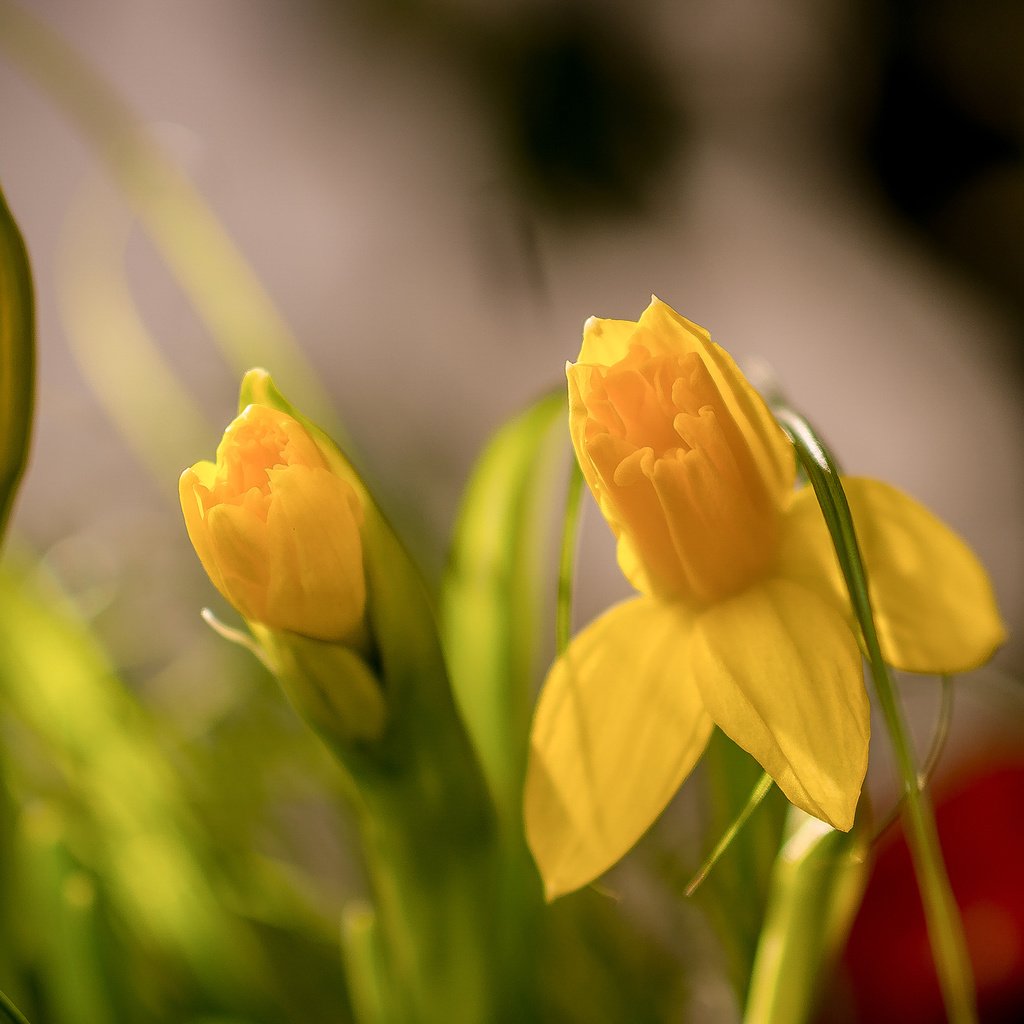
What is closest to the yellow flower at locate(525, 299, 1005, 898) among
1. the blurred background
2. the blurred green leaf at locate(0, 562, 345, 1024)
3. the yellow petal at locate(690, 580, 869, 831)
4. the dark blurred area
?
the yellow petal at locate(690, 580, 869, 831)

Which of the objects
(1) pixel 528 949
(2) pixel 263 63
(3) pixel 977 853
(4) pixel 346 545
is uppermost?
(2) pixel 263 63

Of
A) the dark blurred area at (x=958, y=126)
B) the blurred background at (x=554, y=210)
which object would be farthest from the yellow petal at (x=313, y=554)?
the dark blurred area at (x=958, y=126)

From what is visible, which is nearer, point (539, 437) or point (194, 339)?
point (539, 437)

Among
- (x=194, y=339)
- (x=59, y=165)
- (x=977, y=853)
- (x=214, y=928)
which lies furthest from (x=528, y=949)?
(x=59, y=165)

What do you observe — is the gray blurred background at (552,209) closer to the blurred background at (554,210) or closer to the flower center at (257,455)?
the blurred background at (554,210)

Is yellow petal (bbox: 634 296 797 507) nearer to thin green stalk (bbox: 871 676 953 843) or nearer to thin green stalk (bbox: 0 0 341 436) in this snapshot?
thin green stalk (bbox: 871 676 953 843)

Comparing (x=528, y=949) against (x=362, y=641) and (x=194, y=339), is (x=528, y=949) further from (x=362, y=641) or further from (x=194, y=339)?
(x=194, y=339)
